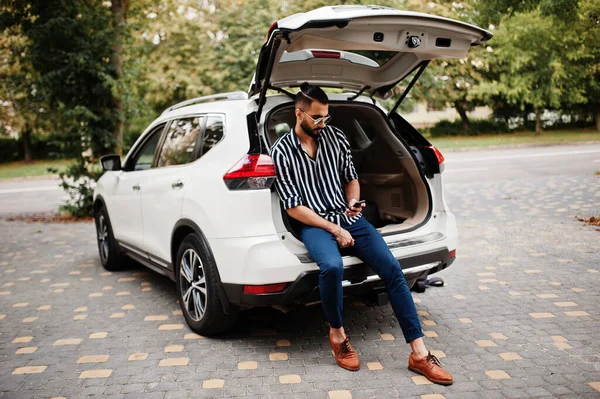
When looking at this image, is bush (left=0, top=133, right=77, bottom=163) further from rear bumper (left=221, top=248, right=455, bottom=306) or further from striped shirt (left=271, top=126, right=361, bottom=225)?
rear bumper (left=221, top=248, right=455, bottom=306)

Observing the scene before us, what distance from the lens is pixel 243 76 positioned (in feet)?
101

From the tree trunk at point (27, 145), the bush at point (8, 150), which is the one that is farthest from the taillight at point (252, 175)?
the bush at point (8, 150)

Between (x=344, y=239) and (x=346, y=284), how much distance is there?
312 millimetres

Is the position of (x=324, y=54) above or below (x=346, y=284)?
above

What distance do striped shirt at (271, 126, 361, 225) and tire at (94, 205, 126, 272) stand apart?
325 centimetres

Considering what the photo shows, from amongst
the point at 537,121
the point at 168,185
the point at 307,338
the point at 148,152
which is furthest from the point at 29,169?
the point at 537,121

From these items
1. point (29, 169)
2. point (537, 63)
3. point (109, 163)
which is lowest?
point (29, 169)

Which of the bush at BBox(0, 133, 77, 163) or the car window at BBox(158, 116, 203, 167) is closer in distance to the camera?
the car window at BBox(158, 116, 203, 167)

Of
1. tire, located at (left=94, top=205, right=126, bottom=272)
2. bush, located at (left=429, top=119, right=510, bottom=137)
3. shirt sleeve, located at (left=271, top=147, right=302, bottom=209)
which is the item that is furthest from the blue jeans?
bush, located at (left=429, top=119, right=510, bottom=137)

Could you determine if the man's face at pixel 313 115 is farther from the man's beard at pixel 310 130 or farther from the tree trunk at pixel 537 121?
the tree trunk at pixel 537 121

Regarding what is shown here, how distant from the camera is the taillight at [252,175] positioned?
12.4ft

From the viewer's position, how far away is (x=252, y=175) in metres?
3.77

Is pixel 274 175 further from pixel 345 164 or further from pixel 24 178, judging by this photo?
pixel 24 178

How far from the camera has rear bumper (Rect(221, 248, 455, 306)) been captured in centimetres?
367
